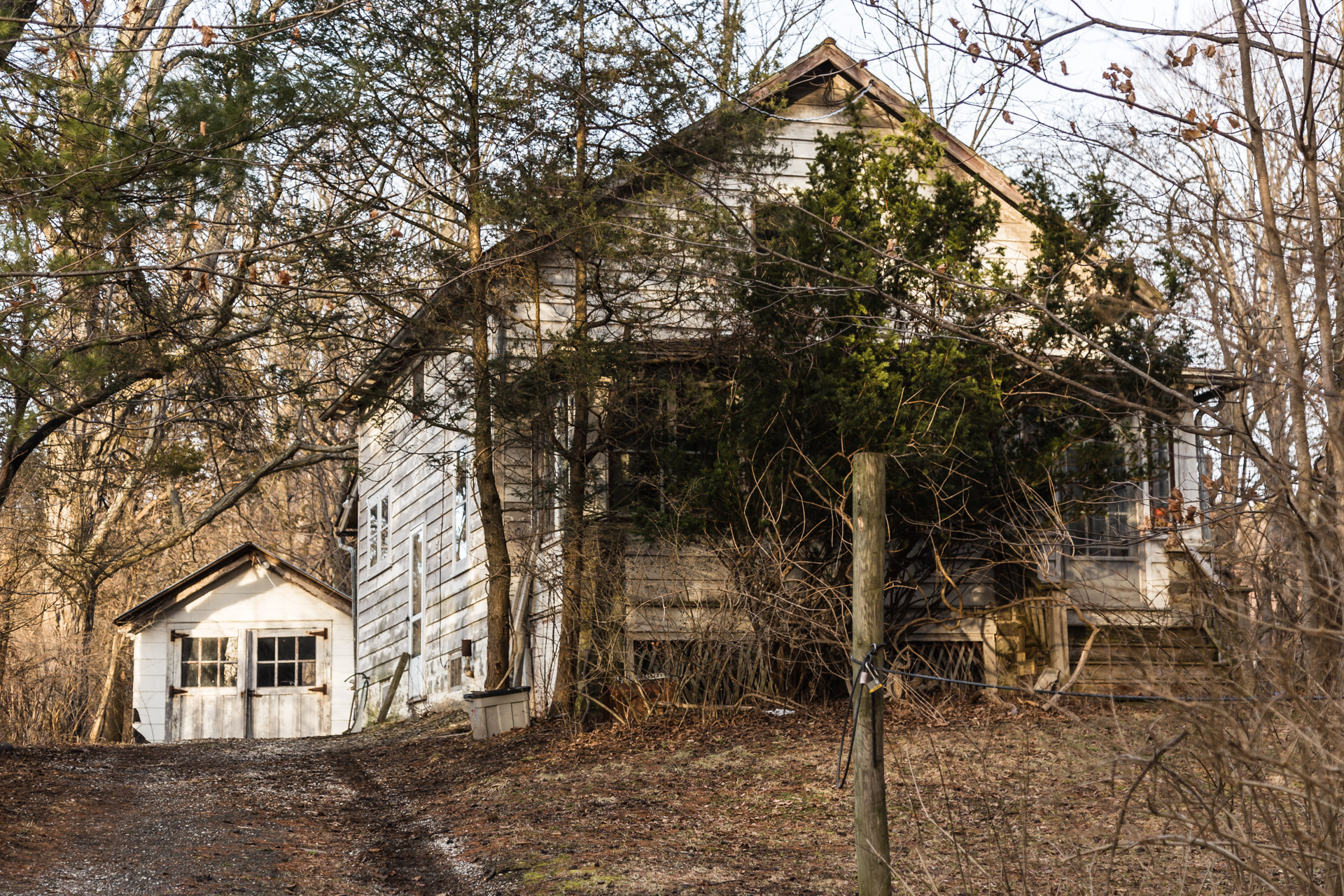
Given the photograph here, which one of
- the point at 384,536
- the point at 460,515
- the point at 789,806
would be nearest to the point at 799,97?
the point at 460,515

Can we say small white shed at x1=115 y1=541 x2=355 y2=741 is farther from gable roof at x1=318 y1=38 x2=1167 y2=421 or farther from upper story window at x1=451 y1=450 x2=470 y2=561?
gable roof at x1=318 y1=38 x2=1167 y2=421

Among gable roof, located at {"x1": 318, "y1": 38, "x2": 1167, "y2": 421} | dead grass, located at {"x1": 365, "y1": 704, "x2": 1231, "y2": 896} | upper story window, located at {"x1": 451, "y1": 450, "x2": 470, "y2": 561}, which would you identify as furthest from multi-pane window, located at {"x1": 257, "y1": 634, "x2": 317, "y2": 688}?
dead grass, located at {"x1": 365, "y1": 704, "x2": 1231, "y2": 896}

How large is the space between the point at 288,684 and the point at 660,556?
1347 centimetres

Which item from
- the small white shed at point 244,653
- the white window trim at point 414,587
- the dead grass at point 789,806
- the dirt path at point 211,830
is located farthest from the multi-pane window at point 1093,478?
the small white shed at point 244,653

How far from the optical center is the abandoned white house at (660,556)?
495 inches

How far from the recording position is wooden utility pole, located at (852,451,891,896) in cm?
558

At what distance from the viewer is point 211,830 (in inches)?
350

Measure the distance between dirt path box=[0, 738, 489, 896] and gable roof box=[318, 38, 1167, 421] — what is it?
383 centimetres

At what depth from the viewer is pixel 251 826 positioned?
9.13m

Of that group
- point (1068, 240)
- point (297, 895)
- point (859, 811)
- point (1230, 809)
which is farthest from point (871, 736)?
point (1068, 240)

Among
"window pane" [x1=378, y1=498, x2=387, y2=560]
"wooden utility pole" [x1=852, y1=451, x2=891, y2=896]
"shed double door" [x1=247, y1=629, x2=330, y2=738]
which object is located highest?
"window pane" [x1=378, y1=498, x2=387, y2=560]

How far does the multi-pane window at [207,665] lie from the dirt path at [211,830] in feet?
33.1

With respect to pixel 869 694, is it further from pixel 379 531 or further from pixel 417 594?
pixel 379 531

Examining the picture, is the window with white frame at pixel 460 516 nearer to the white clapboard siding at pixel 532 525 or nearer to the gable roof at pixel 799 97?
the white clapboard siding at pixel 532 525
